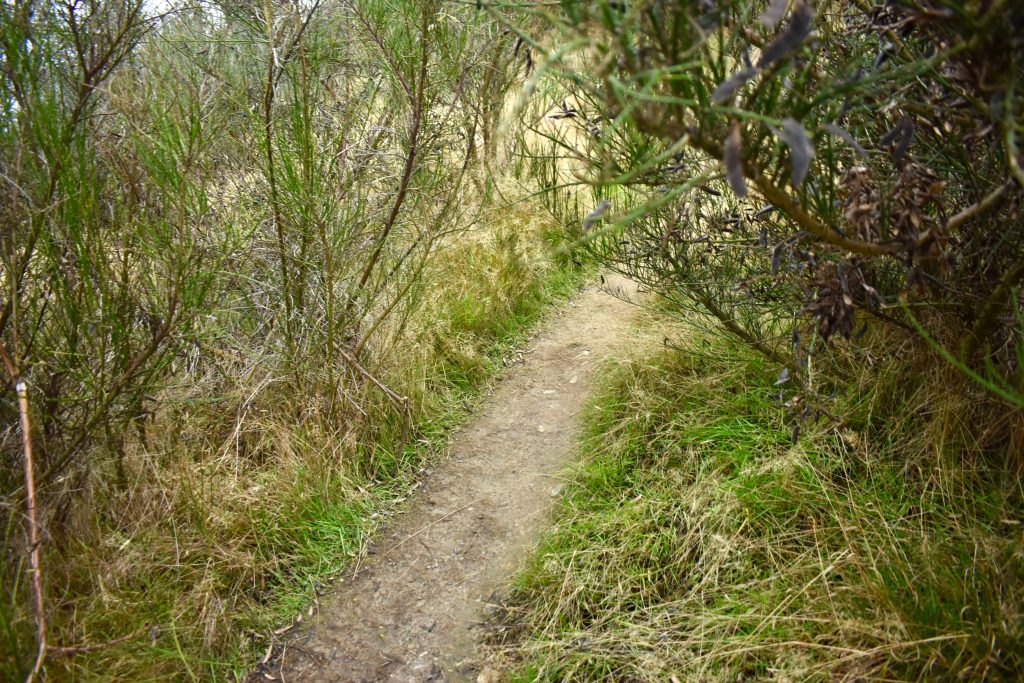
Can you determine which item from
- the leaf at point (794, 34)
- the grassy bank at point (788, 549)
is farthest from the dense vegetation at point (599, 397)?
the leaf at point (794, 34)

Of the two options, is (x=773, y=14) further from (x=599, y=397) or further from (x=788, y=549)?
(x=599, y=397)

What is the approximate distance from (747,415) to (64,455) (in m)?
2.67

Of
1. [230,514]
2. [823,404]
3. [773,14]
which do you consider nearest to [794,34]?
[773,14]

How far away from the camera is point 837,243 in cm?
162

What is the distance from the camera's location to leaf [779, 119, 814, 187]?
107cm

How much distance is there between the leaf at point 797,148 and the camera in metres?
1.07

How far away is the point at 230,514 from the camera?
3.16 m

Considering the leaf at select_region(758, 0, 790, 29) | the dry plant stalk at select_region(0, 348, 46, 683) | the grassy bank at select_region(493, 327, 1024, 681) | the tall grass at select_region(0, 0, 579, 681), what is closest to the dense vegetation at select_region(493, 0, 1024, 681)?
the grassy bank at select_region(493, 327, 1024, 681)

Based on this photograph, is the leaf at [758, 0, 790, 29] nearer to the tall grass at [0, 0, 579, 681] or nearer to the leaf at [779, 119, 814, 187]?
the leaf at [779, 119, 814, 187]

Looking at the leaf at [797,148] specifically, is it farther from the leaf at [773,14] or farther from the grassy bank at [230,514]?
the grassy bank at [230,514]

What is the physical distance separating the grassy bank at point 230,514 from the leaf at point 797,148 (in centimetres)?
239

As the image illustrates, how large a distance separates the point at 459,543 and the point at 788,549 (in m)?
1.48

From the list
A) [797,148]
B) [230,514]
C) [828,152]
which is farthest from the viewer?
[230,514]

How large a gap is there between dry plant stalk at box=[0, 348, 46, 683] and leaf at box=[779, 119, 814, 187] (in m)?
2.39
